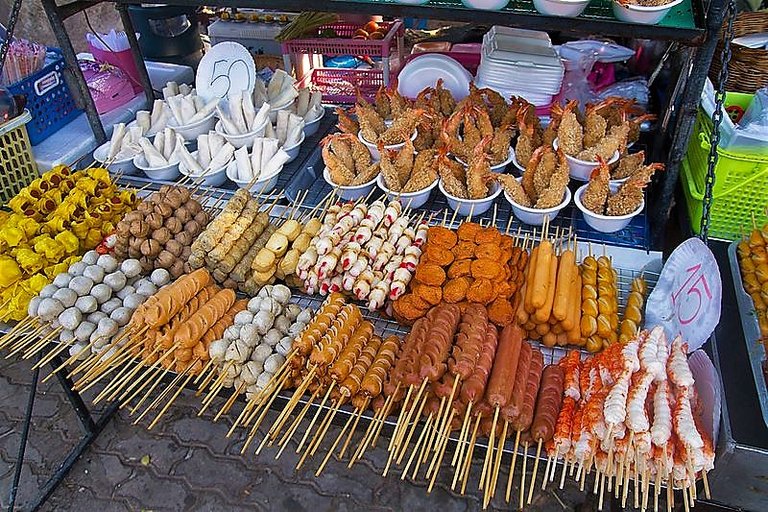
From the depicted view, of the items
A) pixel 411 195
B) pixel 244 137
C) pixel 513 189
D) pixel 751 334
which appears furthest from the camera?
pixel 244 137

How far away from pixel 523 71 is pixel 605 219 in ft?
5.98

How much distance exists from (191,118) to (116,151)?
692mm

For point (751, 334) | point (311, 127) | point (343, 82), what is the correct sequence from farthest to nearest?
point (343, 82), point (311, 127), point (751, 334)

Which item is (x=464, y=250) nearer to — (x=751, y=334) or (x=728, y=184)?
(x=751, y=334)

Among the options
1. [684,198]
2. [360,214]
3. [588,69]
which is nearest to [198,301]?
[360,214]

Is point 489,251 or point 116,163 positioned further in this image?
point 116,163

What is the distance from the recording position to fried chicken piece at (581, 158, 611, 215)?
11.5 ft

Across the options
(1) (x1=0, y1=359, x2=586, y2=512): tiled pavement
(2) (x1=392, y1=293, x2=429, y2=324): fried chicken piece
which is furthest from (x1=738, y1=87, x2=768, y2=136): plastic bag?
(1) (x1=0, y1=359, x2=586, y2=512): tiled pavement

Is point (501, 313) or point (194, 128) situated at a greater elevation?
point (194, 128)

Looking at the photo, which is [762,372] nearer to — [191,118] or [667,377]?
[667,377]

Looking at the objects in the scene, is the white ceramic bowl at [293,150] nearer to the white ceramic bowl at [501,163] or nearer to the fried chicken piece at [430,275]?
the white ceramic bowl at [501,163]

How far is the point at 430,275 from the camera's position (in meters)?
3.09

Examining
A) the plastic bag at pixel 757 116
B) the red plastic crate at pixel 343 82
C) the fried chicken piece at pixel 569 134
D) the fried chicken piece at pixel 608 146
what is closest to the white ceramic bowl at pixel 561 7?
the fried chicken piece at pixel 569 134

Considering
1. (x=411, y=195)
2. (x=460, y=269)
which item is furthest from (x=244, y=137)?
(x=460, y=269)
